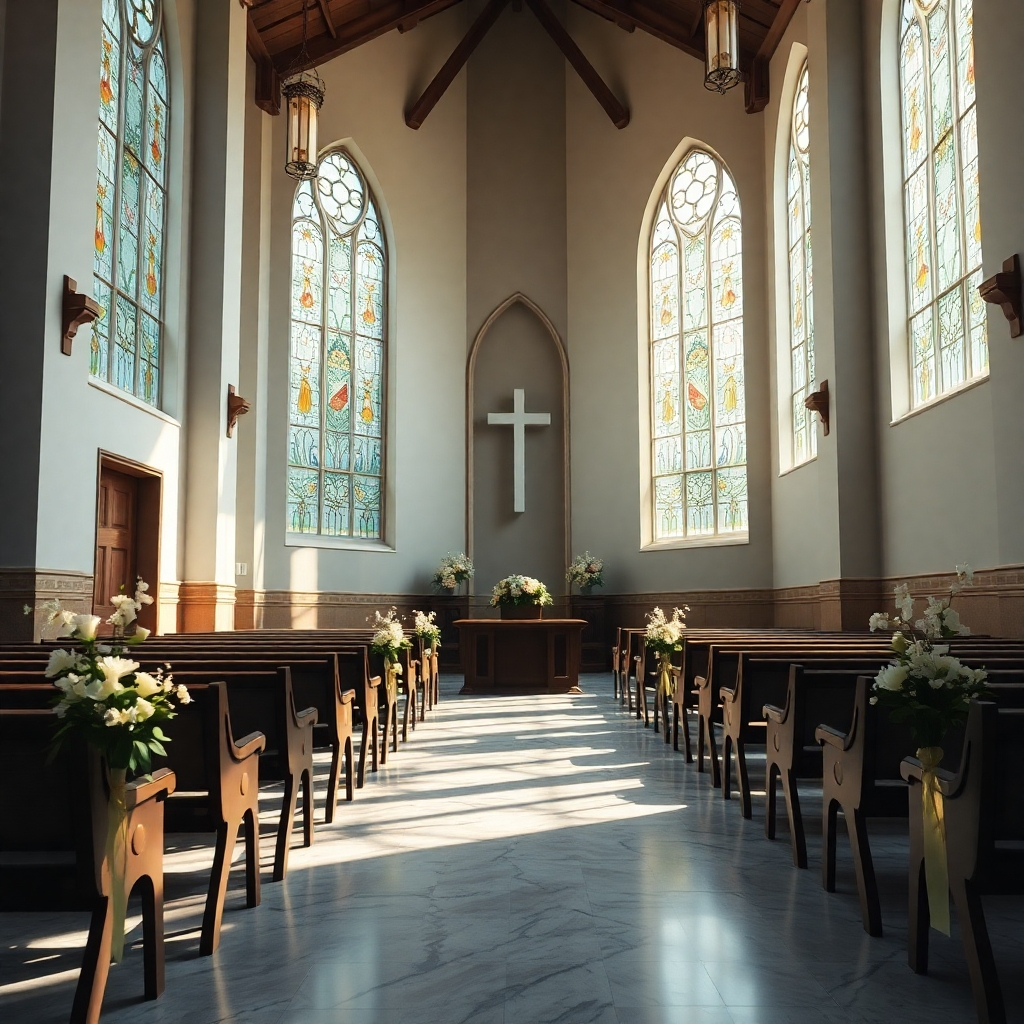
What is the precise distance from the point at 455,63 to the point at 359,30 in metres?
1.46

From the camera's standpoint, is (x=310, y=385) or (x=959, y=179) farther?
(x=310, y=385)

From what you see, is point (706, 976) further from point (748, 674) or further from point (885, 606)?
point (885, 606)

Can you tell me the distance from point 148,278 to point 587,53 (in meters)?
8.24

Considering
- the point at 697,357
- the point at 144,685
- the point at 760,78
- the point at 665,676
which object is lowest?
the point at 665,676

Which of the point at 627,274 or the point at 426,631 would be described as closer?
the point at 426,631

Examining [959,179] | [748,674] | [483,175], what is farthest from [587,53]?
[748,674]

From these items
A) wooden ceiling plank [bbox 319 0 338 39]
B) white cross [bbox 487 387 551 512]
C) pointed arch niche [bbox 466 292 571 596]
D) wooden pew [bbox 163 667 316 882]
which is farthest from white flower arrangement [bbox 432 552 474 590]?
wooden pew [bbox 163 667 316 882]

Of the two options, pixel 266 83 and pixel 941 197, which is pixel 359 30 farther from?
→ pixel 941 197

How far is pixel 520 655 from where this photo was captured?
424 inches

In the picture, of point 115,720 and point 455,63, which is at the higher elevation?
point 455,63

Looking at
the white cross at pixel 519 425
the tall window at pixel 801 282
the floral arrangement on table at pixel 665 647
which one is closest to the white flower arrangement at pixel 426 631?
the floral arrangement on table at pixel 665 647

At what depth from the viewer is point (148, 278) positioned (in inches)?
362

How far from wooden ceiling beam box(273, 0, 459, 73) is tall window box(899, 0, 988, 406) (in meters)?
6.71

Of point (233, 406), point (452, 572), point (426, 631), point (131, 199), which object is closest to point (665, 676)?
point (426, 631)
